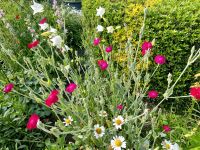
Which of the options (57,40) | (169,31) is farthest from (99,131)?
(169,31)

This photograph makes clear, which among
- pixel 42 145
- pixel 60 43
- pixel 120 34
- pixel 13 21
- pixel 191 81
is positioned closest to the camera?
pixel 60 43

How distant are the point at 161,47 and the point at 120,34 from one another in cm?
57

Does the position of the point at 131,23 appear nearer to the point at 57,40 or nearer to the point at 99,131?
the point at 57,40

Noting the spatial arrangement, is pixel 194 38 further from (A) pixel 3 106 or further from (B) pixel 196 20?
(A) pixel 3 106

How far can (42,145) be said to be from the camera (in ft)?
9.50

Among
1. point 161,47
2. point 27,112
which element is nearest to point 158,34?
point 161,47

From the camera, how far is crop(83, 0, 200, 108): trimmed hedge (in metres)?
3.35

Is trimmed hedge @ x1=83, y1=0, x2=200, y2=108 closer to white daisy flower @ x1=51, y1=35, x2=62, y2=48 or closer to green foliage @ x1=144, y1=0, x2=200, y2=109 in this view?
green foliage @ x1=144, y1=0, x2=200, y2=109

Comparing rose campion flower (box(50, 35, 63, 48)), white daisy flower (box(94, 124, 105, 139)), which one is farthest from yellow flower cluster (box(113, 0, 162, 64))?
white daisy flower (box(94, 124, 105, 139))

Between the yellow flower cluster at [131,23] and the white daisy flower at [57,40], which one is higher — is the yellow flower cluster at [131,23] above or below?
above

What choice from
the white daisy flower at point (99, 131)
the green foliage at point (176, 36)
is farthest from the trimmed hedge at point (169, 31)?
the white daisy flower at point (99, 131)

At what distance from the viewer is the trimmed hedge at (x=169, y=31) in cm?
335

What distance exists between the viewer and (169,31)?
11.1 feet

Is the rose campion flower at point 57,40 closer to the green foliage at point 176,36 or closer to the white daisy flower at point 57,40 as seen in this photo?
the white daisy flower at point 57,40
